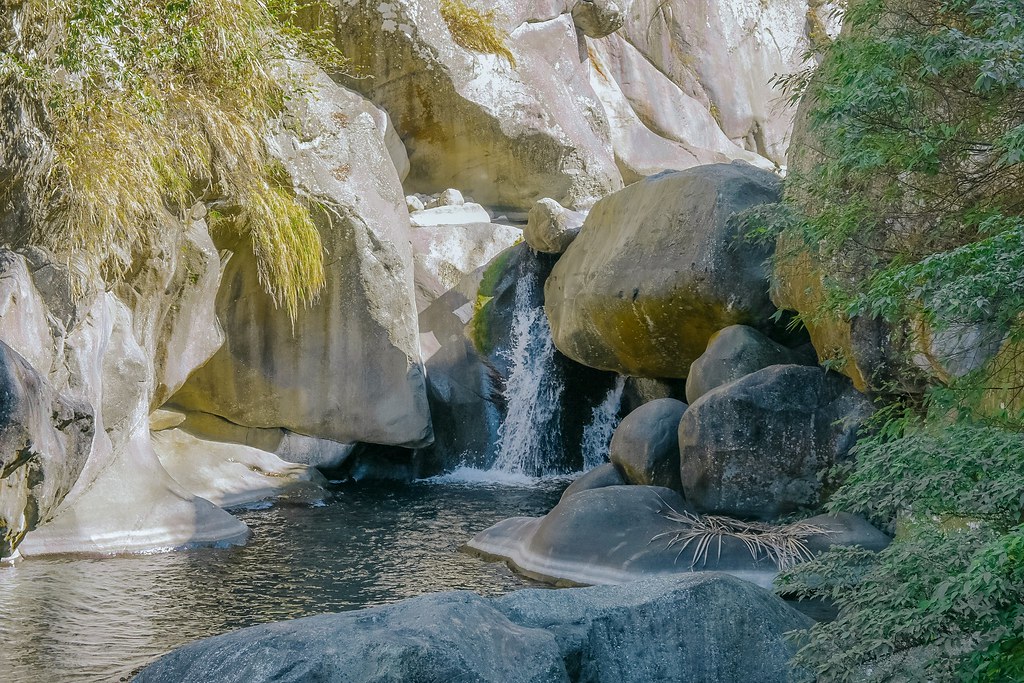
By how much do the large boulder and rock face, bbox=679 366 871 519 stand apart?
354 inches

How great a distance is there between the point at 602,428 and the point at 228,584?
279 inches

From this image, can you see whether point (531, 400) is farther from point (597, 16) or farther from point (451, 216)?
point (597, 16)

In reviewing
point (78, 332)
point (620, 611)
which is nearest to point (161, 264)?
point (78, 332)

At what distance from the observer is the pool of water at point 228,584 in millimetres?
6055

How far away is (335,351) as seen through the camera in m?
12.8

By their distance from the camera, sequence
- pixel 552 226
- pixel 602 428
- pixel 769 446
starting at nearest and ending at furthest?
pixel 769 446 < pixel 552 226 < pixel 602 428

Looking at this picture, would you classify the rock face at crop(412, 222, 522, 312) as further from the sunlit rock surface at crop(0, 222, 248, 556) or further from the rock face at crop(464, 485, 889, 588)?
the rock face at crop(464, 485, 889, 588)

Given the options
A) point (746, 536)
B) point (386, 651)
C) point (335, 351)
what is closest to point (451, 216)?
point (335, 351)

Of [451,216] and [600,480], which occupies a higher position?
[451,216]

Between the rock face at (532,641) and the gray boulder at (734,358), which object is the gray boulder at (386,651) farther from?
the gray boulder at (734,358)

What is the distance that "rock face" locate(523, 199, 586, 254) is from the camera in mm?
13391

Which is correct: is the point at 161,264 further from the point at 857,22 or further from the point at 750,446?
the point at 857,22

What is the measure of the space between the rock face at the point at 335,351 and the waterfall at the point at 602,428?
2.32 m

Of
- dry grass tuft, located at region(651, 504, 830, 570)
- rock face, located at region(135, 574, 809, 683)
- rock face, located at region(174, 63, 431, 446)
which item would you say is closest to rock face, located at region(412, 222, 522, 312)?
rock face, located at region(174, 63, 431, 446)
